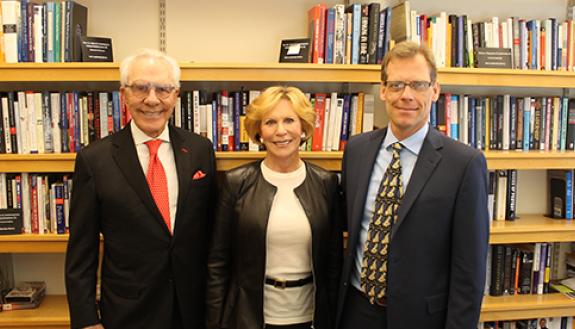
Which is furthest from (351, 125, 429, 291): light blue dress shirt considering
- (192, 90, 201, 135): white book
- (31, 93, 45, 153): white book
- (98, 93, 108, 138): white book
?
(31, 93, 45, 153): white book

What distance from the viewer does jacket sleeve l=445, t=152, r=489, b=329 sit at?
1.57 metres

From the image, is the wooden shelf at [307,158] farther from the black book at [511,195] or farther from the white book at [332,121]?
the black book at [511,195]

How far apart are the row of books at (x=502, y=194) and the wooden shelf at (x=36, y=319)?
224 centimetres

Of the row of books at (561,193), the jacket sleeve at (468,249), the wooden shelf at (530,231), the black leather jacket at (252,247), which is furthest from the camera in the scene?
the row of books at (561,193)

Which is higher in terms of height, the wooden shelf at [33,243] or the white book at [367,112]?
the white book at [367,112]

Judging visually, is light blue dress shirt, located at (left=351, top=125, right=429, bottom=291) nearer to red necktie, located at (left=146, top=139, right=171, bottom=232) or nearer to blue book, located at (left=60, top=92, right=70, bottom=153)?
red necktie, located at (left=146, top=139, right=171, bottom=232)

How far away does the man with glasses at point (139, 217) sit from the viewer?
1.72m

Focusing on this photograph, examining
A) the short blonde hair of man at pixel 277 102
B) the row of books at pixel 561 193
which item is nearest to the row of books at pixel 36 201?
the short blonde hair of man at pixel 277 102

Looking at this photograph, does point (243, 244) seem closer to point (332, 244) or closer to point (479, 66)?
point (332, 244)

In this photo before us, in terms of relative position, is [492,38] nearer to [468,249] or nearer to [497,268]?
[497,268]

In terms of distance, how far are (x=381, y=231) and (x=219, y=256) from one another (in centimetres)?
64

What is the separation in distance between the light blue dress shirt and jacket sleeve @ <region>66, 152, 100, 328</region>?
0.99m

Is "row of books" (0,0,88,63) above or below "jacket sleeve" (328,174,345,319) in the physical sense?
above

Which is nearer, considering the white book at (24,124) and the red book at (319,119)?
the white book at (24,124)
